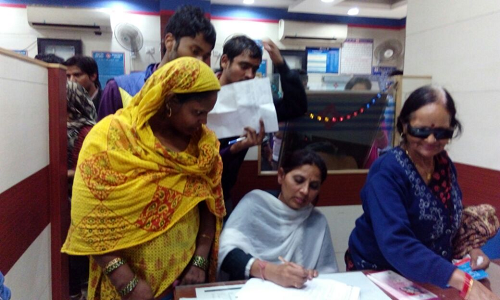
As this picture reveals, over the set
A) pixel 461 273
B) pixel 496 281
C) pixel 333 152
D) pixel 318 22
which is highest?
pixel 318 22

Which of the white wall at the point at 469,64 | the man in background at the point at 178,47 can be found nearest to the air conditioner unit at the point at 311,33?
the white wall at the point at 469,64

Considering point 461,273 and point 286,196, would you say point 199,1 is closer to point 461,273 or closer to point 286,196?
point 286,196

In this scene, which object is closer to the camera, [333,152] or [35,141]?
[35,141]

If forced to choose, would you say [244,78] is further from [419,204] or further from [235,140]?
[419,204]

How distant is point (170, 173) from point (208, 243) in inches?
10.7

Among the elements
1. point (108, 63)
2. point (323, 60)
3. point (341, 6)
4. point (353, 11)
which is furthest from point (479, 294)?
point (323, 60)

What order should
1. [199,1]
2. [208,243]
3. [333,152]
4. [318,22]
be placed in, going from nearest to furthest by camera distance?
1. [208,243]
2. [333,152]
3. [199,1]
4. [318,22]

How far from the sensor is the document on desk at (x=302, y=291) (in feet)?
3.44

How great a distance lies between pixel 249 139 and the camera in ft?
4.94

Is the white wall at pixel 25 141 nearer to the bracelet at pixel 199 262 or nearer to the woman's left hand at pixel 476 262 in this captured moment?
the bracelet at pixel 199 262

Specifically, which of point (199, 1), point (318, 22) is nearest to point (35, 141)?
point (199, 1)

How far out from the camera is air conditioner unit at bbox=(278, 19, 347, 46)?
5.74m

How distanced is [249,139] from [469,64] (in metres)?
1.33

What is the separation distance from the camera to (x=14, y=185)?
116 centimetres
